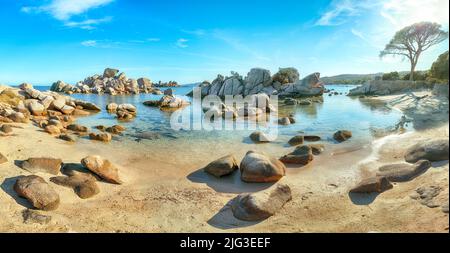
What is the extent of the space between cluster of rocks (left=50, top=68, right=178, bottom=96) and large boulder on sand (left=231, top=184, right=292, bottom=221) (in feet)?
242

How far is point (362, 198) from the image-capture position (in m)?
6.89

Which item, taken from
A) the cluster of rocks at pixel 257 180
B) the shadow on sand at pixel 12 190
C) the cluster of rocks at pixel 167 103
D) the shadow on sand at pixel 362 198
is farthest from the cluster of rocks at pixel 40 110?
the shadow on sand at pixel 362 198

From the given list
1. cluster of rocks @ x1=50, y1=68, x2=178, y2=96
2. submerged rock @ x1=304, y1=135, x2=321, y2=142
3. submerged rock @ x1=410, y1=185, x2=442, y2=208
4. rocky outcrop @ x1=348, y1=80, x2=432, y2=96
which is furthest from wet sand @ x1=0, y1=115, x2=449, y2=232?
cluster of rocks @ x1=50, y1=68, x2=178, y2=96

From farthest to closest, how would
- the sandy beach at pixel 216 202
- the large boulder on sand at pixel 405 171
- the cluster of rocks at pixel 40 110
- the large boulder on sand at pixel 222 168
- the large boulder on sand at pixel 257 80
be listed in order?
the large boulder on sand at pixel 257 80
the cluster of rocks at pixel 40 110
the large boulder on sand at pixel 222 168
the large boulder on sand at pixel 405 171
the sandy beach at pixel 216 202

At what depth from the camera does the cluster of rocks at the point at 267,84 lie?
54812 mm

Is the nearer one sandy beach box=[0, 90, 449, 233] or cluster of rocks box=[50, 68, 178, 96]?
sandy beach box=[0, 90, 449, 233]

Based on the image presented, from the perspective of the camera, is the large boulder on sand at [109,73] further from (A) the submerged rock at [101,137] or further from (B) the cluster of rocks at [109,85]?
(A) the submerged rock at [101,137]

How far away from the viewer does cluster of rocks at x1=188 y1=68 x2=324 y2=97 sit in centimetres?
5481

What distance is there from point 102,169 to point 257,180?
15.3 feet

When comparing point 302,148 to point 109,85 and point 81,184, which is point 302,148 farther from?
point 109,85

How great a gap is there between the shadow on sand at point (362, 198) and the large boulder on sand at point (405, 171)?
1.08m

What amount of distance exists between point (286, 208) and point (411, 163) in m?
4.13

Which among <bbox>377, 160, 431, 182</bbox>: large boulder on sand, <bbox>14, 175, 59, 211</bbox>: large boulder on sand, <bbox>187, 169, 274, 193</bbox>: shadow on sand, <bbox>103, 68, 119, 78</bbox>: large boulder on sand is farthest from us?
<bbox>103, 68, 119, 78</bbox>: large boulder on sand

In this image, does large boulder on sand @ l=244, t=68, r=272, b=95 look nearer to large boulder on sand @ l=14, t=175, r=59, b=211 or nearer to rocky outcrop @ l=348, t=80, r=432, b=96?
rocky outcrop @ l=348, t=80, r=432, b=96
